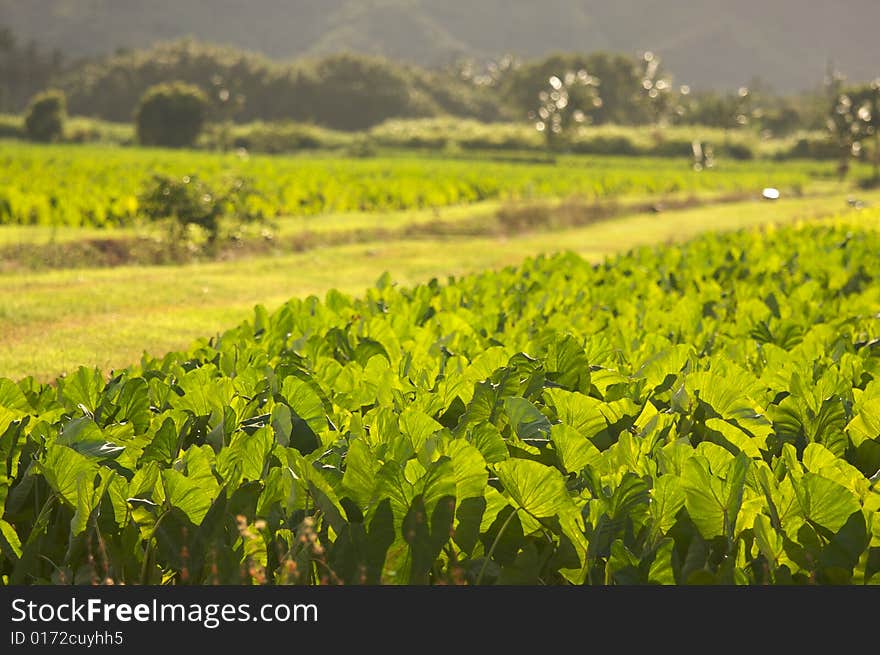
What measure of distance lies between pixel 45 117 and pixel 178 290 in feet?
194

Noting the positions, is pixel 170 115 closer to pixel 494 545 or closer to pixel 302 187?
pixel 302 187

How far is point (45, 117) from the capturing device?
6700 centimetres

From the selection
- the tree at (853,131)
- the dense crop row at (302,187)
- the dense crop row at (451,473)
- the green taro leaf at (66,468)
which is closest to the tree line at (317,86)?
the tree at (853,131)

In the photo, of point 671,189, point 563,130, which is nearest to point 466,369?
point 671,189

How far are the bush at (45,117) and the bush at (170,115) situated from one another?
17.2ft

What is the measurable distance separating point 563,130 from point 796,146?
794 inches

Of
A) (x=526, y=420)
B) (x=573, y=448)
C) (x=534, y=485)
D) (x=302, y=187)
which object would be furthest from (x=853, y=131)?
(x=534, y=485)

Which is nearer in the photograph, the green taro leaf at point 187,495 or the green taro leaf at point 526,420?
the green taro leaf at point 187,495

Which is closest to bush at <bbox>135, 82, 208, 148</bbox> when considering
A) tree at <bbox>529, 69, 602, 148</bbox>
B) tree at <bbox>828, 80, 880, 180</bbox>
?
tree at <bbox>529, 69, 602, 148</bbox>

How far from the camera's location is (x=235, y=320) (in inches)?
465

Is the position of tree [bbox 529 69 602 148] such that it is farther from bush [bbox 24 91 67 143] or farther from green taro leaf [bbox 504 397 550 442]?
green taro leaf [bbox 504 397 550 442]

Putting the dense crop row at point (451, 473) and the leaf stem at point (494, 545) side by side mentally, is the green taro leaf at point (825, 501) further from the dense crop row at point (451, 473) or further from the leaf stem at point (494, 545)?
the leaf stem at point (494, 545)

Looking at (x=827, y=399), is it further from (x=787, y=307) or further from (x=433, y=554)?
(x=787, y=307)

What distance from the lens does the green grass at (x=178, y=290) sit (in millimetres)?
9914
